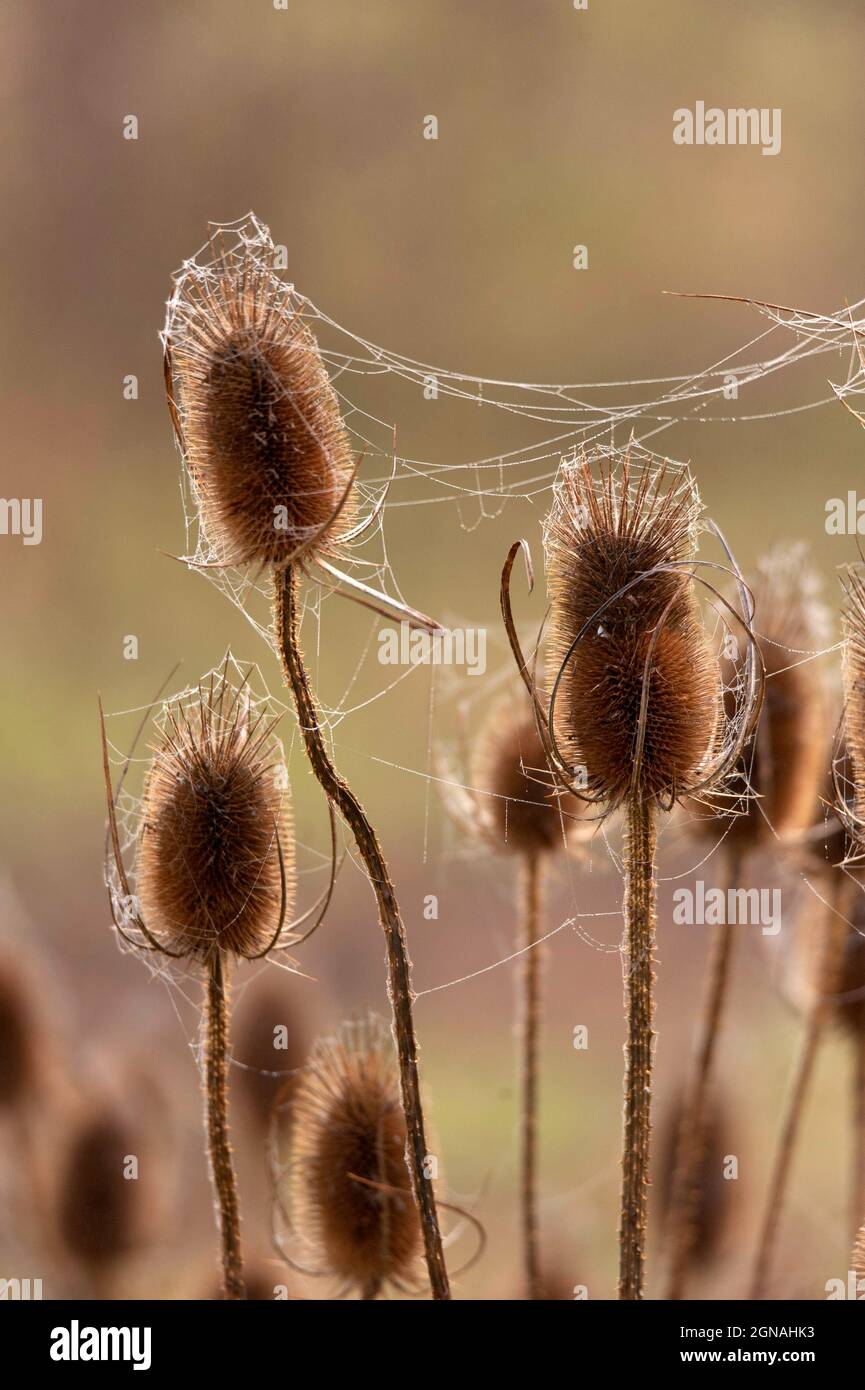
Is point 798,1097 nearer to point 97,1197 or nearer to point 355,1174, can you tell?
point 355,1174

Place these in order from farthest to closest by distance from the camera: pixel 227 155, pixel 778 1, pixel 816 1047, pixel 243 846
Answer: pixel 227 155, pixel 778 1, pixel 816 1047, pixel 243 846

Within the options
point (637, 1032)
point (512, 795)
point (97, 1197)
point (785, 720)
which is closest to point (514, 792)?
point (512, 795)

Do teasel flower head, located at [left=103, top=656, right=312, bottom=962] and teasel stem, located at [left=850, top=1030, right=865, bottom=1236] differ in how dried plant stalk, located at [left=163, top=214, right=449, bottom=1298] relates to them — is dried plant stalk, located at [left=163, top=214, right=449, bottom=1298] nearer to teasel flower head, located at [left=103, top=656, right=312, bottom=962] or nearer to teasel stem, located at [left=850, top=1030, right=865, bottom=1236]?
teasel flower head, located at [left=103, top=656, right=312, bottom=962]

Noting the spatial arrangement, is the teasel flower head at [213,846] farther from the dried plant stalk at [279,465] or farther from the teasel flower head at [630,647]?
the teasel flower head at [630,647]

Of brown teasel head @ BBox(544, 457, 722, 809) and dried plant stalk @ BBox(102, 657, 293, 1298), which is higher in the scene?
brown teasel head @ BBox(544, 457, 722, 809)

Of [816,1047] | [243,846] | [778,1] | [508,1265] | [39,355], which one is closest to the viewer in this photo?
[243,846]

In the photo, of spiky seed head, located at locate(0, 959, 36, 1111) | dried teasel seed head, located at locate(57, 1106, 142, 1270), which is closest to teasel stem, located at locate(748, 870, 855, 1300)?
dried teasel seed head, located at locate(57, 1106, 142, 1270)
